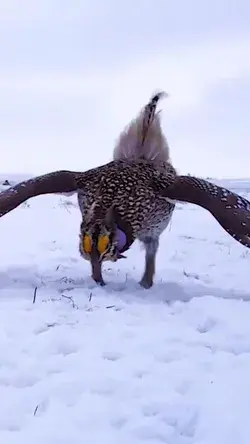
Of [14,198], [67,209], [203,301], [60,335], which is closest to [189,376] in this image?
[60,335]

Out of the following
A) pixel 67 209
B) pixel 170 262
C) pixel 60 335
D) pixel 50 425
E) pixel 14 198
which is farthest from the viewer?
pixel 67 209

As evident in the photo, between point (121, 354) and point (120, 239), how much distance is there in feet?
7.08

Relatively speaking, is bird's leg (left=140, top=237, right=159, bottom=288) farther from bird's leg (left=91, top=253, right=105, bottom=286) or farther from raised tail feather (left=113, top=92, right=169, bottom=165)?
raised tail feather (left=113, top=92, right=169, bottom=165)

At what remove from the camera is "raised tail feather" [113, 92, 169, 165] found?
8.60 m

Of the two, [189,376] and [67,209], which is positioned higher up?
[189,376]

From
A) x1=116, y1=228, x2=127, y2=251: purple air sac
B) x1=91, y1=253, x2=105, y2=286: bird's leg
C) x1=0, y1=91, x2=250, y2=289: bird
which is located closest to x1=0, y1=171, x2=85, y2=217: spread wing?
x1=0, y1=91, x2=250, y2=289: bird

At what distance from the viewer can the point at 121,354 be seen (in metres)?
4.71

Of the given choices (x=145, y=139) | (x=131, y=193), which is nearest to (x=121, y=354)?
(x=131, y=193)

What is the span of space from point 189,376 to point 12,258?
4.34m

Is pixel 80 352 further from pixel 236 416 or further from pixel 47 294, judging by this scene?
pixel 47 294

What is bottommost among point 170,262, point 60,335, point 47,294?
point 170,262

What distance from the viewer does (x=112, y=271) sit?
812 centimetres

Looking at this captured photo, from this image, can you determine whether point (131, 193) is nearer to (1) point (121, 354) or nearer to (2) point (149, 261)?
(2) point (149, 261)

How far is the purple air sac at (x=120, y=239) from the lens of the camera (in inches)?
265
